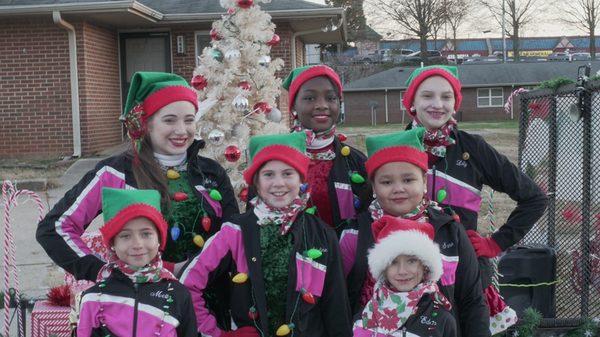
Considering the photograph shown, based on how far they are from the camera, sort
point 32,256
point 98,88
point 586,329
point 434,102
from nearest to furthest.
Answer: point 434,102, point 586,329, point 32,256, point 98,88

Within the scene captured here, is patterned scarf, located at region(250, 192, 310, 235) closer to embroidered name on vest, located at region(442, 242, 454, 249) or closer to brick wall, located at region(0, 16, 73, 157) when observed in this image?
embroidered name on vest, located at region(442, 242, 454, 249)

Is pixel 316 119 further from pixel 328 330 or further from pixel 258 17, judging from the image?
pixel 258 17

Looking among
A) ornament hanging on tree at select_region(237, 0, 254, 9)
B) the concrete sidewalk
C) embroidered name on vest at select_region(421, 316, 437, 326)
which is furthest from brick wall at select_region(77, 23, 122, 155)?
embroidered name on vest at select_region(421, 316, 437, 326)

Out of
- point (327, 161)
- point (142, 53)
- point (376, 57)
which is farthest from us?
point (376, 57)

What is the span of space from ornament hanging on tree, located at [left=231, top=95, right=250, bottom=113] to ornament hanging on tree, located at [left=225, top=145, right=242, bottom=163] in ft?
1.34

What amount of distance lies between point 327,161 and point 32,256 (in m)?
5.05

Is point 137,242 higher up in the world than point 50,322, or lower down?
higher up

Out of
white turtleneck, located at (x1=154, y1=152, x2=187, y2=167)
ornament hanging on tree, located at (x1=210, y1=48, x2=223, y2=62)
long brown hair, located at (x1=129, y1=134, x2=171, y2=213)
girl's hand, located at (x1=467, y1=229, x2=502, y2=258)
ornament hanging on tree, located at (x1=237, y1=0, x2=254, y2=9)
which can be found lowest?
girl's hand, located at (x1=467, y1=229, x2=502, y2=258)

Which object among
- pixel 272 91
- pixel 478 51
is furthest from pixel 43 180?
pixel 478 51

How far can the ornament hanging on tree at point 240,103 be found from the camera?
6.70m

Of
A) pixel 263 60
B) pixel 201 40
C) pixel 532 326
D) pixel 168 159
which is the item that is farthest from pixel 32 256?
pixel 201 40

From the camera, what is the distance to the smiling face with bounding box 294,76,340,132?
3.80 m

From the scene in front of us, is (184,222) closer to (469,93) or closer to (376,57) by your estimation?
(469,93)

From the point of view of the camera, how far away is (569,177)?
5.45m
